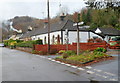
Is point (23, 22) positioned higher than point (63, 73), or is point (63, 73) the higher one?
point (23, 22)

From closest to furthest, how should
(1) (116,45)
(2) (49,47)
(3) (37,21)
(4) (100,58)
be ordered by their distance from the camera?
(4) (100,58)
(2) (49,47)
(1) (116,45)
(3) (37,21)

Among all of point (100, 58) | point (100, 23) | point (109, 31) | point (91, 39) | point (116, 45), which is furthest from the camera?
point (100, 23)

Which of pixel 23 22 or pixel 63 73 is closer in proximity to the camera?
pixel 63 73

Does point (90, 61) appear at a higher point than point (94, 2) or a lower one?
lower

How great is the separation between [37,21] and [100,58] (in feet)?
254

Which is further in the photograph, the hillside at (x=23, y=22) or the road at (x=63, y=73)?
the hillside at (x=23, y=22)

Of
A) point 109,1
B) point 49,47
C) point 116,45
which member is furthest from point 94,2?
point 116,45

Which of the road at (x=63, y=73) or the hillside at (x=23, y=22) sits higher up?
the hillside at (x=23, y=22)

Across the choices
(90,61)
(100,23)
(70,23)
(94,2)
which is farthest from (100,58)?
(100,23)

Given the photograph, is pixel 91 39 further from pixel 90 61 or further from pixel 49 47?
pixel 90 61

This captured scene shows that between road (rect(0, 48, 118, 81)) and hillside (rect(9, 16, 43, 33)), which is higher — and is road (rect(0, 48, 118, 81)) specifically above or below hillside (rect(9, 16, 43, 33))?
below

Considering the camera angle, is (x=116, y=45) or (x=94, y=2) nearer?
(x=94, y=2)

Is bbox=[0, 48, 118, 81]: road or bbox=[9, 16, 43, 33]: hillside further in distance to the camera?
bbox=[9, 16, 43, 33]: hillside

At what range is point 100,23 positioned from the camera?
2403 inches
